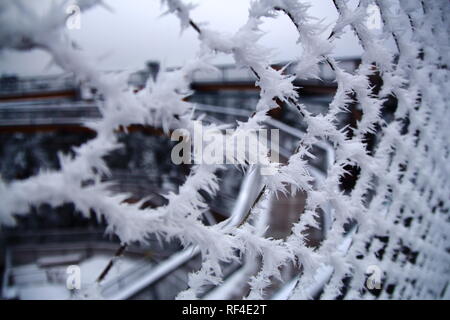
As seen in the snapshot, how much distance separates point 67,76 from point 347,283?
106 centimetres

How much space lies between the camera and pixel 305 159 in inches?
32.9

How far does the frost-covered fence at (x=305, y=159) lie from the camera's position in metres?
0.34

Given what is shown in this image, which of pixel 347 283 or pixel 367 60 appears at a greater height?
pixel 367 60

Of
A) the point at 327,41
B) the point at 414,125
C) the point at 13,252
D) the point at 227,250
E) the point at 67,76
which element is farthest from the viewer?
the point at 13,252

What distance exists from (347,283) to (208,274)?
2.18ft

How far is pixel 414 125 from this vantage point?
41.7 inches

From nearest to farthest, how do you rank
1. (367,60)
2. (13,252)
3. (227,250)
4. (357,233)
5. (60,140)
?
(227,250), (367,60), (357,233), (60,140), (13,252)

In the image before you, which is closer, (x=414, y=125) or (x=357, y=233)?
(x=357, y=233)

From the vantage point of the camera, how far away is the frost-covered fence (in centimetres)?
34
